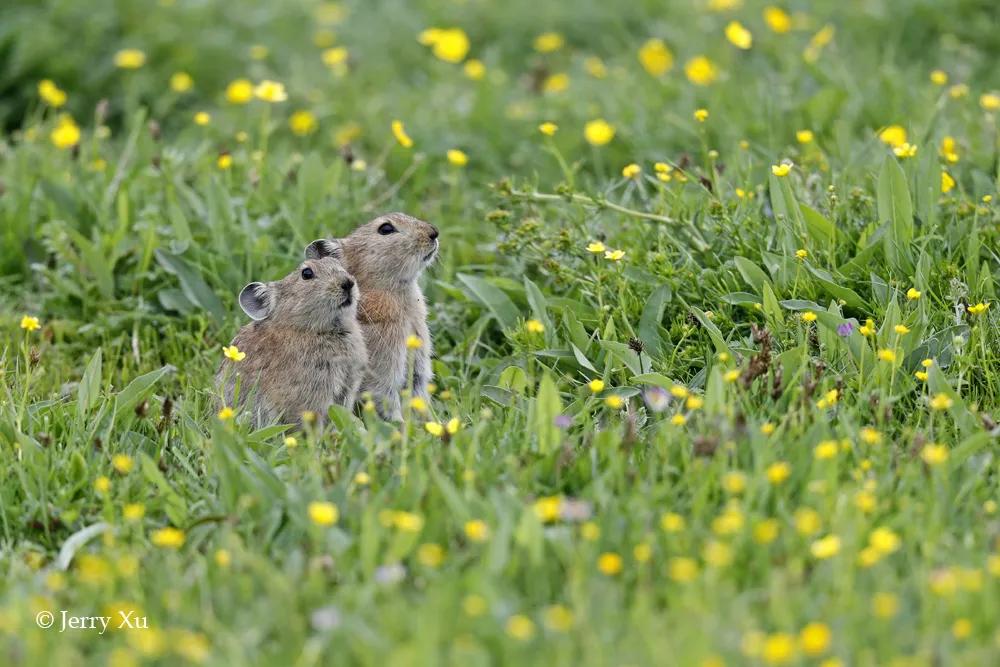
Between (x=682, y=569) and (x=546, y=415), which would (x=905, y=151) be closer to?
(x=546, y=415)

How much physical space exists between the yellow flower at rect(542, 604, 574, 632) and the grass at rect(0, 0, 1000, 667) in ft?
0.06

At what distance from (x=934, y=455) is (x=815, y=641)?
115 centimetres

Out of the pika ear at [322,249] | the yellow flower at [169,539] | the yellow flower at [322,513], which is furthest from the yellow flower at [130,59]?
the yellow flower at [322,513]

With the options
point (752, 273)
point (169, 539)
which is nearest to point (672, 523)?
point (169, 539)

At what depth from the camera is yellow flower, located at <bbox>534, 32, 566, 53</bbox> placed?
1064 cm

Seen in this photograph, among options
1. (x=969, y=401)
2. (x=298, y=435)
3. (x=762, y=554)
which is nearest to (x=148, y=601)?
(x=298, y=435)

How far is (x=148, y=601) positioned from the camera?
14.2 feet

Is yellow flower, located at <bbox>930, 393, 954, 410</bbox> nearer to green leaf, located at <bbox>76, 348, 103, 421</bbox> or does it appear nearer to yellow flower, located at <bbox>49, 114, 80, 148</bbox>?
green leaf, located at <bbox>76, 348, 103, 421</bbox>

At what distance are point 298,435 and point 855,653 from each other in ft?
8.47

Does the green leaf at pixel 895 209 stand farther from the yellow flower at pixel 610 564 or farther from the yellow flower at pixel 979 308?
the yellow flower at pixel 610 564

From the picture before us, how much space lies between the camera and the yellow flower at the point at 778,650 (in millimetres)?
3658

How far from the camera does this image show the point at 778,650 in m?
3.66

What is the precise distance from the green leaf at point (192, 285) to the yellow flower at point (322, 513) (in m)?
2.60

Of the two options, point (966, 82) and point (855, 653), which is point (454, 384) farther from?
point (966, 82)
